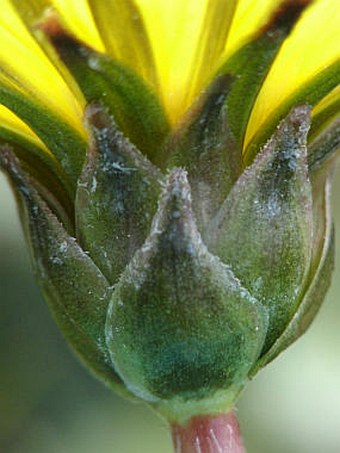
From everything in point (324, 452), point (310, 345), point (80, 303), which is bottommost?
point (324, 452)

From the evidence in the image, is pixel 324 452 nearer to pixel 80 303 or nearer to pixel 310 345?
pixel 310 345

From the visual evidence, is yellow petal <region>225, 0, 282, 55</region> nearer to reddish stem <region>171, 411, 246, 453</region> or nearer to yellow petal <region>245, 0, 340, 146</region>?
yellow petal <region>245, 0, 340, 146</region>

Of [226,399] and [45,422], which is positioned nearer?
[226,399]

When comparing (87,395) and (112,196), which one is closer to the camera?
(112,196)

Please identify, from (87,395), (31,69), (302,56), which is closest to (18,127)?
(31,69)

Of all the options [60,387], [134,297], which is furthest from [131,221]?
[60,387]

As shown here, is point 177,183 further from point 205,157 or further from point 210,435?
point 210,435
